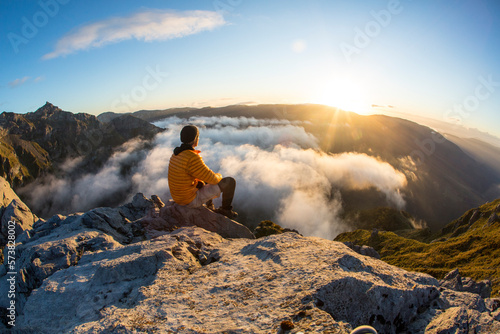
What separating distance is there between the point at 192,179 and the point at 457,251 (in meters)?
85.2

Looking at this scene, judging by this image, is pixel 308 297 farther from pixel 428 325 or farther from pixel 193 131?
pixel 193 131

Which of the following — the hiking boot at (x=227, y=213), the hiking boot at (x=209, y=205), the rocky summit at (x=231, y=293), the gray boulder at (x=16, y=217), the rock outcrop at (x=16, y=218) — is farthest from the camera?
the gray boulder at (x=16, y=217)

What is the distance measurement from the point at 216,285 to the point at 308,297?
278 cm

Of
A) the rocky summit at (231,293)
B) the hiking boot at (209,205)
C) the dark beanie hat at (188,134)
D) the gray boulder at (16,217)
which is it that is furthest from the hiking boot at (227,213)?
the gray boulder at (16,217)

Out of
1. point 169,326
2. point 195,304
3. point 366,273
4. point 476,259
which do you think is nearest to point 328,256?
point 366,273

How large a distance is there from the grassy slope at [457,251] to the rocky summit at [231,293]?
174ft

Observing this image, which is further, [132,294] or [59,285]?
[59,285]

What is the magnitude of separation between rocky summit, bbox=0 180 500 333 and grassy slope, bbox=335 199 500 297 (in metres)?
52.9

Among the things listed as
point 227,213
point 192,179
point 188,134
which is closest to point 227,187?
point 192,179

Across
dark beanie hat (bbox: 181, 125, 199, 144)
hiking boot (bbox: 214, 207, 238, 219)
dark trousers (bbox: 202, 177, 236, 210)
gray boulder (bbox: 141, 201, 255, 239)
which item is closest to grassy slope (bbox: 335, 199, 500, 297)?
hiking boot (bbox: 214, 207, 238, 219)

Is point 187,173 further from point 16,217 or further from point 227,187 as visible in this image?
point 16,217

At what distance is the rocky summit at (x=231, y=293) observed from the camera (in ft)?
18.7

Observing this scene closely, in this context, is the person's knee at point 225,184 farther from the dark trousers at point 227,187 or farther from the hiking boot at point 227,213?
the hiking boot at point 227,213

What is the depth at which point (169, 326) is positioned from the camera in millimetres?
5523
